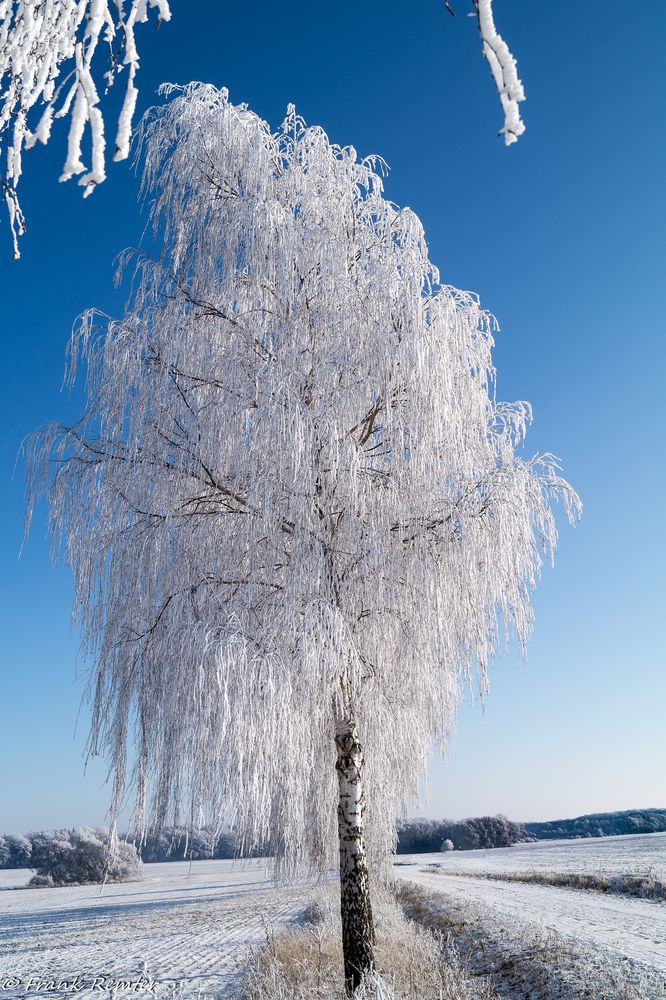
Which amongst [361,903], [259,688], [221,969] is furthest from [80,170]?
[221,969]

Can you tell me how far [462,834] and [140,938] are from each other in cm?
6067

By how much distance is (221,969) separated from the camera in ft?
31.7

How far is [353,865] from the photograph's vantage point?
6168 mm

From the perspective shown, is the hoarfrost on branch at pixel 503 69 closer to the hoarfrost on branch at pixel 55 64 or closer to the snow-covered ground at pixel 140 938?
the hoarfrost on branch at pixel 55 64

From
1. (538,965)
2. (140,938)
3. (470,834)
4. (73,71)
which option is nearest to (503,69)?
(73,71)

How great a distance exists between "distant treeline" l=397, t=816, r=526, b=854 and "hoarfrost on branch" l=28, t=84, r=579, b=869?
218 feet

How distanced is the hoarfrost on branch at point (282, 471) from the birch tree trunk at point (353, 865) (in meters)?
0.41

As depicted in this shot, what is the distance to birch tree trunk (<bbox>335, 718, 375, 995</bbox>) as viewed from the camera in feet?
19.6

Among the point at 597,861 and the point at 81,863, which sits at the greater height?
the point at 597,861

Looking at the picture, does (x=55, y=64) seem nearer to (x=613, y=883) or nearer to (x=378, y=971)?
(x=378, y=971)

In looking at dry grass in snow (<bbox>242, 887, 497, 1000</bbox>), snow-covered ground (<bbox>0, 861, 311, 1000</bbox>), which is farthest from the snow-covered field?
dry grass in snow (<bbox>242, 887, 497, 1000</bbox>)

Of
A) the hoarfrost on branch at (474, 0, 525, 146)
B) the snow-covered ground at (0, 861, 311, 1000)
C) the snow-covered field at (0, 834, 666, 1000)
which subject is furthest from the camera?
the snow-covered ground at (0, 861, 311, 1000)

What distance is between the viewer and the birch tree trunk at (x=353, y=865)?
236 inches

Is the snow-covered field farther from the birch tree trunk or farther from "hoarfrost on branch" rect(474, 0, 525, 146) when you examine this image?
"hoarfrost on branch" rect(474, 0, 525, 146)
